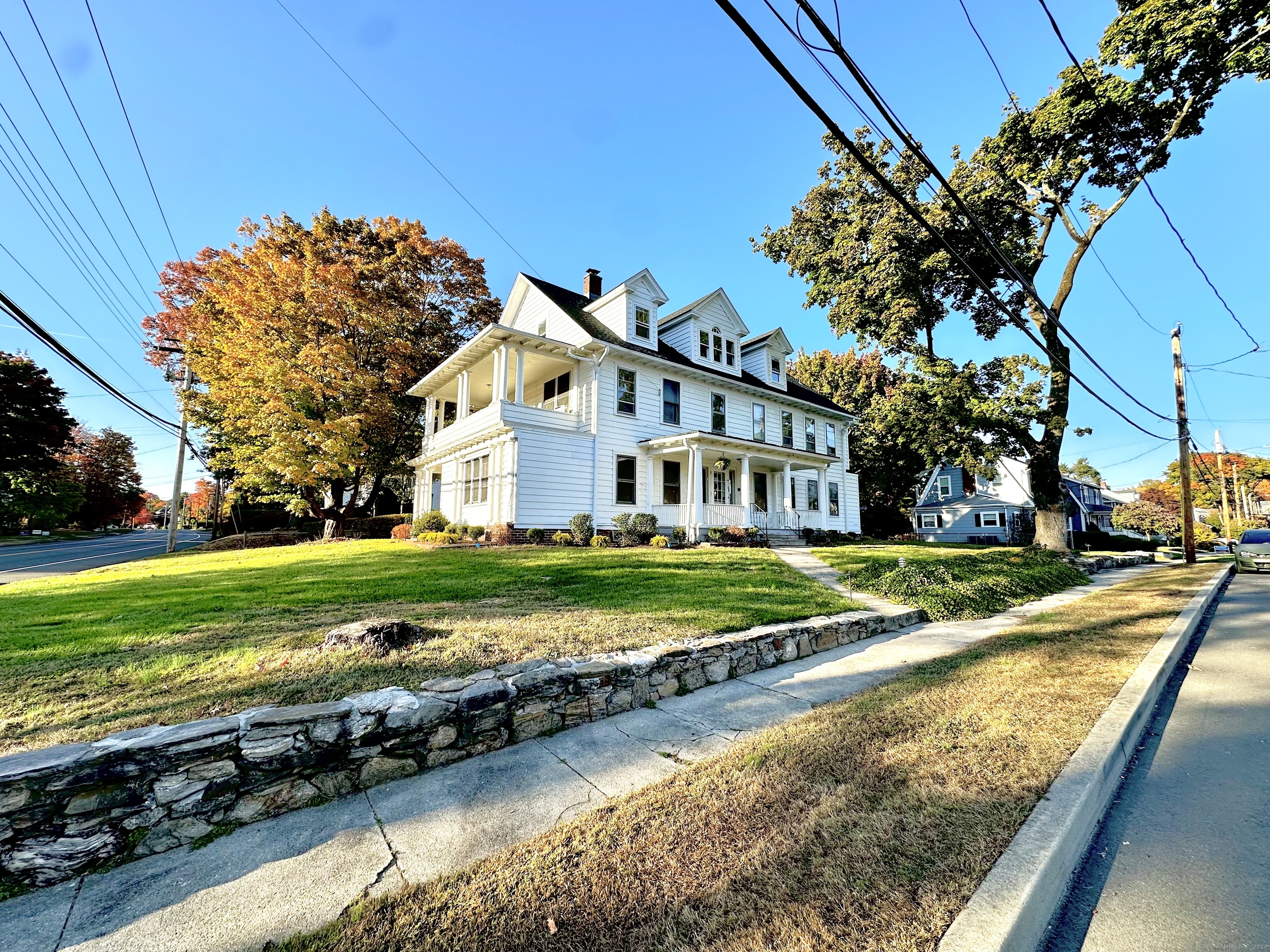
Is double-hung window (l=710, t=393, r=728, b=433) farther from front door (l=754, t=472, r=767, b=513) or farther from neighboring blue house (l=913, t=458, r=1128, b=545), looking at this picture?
neighboring blue house (l=913, t=458, r=1128, b=545)

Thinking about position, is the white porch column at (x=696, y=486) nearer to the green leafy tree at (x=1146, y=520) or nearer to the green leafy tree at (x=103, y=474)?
the green leafy tree at (x=1146, y=520)

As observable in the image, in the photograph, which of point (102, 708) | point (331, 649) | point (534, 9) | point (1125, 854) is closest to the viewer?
point (1125, 854)

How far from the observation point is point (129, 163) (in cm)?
958

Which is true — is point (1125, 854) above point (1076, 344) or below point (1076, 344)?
below

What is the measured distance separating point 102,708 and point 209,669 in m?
0.73

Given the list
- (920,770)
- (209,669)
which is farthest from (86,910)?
(920,770)

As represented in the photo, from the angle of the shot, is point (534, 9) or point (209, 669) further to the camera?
point (534, 9)

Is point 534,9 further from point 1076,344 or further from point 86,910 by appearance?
point 1076,344

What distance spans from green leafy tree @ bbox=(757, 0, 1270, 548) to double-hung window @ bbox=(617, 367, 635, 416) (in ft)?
27.3

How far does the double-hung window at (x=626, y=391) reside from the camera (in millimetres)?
16500

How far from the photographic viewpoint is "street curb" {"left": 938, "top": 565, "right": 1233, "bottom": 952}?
1.73 meters

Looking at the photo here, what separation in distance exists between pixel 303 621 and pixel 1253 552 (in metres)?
24.6

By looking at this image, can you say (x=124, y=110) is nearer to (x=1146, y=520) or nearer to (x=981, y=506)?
(x=981, y=506)

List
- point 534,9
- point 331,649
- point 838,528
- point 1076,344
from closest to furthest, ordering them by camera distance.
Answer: point 331,649
point 534,9
point 1076,344
point 838,528
